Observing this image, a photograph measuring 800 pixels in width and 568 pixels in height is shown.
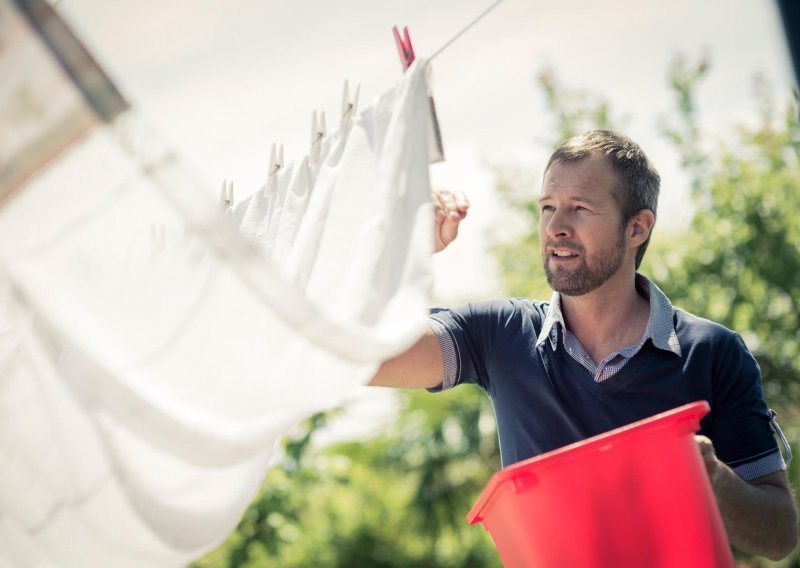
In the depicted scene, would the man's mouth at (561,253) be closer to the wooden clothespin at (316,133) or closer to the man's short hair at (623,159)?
the man's short hair at (623,159)

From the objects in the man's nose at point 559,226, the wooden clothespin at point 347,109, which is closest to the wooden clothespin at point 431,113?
the wooden clothespin at point 347,109

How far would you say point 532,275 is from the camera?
7305 millimetres

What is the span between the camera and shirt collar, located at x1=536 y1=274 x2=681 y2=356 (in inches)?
79.0

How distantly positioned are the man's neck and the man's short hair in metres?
0.17

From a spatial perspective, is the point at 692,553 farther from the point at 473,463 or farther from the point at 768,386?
the point at 473,463

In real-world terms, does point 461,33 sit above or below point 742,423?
above

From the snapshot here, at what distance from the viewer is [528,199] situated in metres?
7.48

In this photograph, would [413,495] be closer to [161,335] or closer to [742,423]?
[742,423]

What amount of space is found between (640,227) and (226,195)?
3.45ft

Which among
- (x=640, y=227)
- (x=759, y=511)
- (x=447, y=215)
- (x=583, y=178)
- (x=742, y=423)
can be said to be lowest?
(x=759, y=511)

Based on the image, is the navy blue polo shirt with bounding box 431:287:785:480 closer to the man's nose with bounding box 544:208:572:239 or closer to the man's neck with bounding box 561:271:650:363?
the man's neck with bounding box 561:271:650:363

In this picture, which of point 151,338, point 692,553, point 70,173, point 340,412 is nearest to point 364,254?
point 151,338

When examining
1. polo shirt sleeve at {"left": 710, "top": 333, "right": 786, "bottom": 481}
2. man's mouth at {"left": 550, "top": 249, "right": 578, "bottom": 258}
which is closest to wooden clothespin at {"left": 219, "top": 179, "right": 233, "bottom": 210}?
man's mouth at {"left": 550, "top": 249, "right": 578, "bottom": 258}

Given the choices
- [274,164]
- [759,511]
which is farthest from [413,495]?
[759,511]
